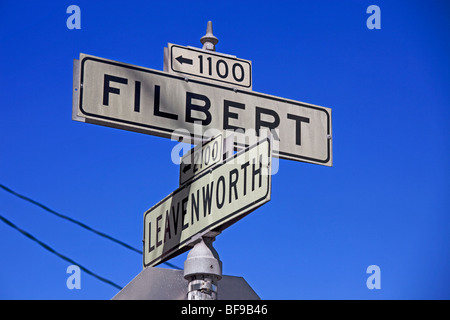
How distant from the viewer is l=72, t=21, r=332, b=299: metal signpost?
4.62 meters

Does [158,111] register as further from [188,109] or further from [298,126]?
[298,126]

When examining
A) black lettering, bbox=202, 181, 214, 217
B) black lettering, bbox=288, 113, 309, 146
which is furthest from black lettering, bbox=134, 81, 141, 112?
black lettering, bbox=288, 113, 309, 146

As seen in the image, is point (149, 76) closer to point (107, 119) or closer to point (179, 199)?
point (107, 119)

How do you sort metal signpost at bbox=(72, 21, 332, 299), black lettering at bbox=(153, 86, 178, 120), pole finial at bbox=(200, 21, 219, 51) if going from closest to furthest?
1. metal signpost at bbox=(72, 21, 332, 299)
2. black lettering at bbox=(153, 86, 178, 120)
3. pole finial at bbox=(200, 21, 219, 51)

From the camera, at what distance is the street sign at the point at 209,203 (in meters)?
4.36

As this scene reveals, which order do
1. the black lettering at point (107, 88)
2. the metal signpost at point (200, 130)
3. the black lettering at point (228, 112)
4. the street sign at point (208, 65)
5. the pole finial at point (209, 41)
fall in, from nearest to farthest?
the metal signpost at point (200, 130)
the black lettering at point (107, 88)
the black lettering at point (228, 112)
the street sign at point (208, 65)
the pole finial at point (209, 41)

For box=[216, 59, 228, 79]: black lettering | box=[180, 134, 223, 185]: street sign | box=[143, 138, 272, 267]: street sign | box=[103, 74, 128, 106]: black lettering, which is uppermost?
box=[216, 59, 228, 79]: black lettering

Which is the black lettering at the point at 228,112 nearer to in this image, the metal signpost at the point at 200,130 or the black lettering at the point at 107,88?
the metal signpost at the point at 200,130

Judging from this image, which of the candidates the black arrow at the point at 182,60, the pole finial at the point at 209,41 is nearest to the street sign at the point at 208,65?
the black arrow at the point at 182,60

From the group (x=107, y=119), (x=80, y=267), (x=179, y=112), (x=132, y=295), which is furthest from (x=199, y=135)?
(x=80, y=267)

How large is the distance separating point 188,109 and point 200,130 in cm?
14

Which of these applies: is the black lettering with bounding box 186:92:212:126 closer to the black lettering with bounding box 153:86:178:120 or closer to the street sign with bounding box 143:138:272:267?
the black lettering with bounding box 153:86:178:120

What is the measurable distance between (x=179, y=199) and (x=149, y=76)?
703 millimetres

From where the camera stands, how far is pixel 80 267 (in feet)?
29.2
